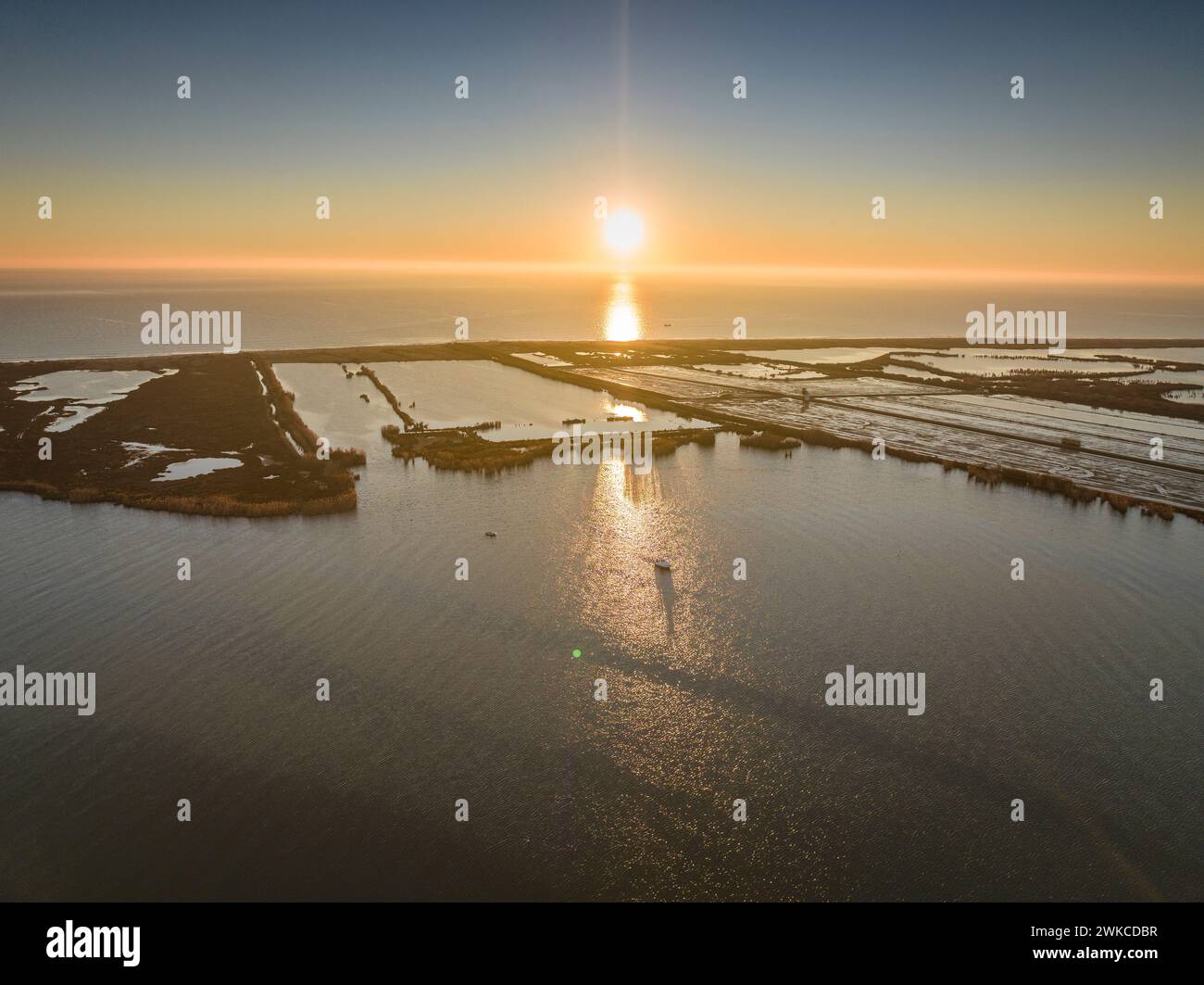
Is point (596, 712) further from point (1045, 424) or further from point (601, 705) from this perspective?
point (1045, 424)

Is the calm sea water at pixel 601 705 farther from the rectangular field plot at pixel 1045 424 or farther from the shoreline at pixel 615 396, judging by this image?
the rectangular field plot at pixel 1045 424

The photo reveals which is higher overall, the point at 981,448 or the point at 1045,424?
the point at 1045,424

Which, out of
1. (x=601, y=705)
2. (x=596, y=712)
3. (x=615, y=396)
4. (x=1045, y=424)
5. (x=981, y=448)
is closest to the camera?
(x=596, y=712)

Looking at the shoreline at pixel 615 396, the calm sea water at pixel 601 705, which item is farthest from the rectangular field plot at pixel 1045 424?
the calm sea water at pixel 601 705

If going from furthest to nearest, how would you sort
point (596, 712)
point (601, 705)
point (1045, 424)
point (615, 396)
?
point (615, 396)
point (1045, 424)
point (601, 705)
point (596, 712)

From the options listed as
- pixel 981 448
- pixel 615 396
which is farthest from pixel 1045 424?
pixel 615 396

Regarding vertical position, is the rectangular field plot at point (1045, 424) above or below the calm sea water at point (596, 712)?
above

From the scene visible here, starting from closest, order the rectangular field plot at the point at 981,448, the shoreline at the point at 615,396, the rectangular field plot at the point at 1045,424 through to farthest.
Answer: the shoreline at the point at 615,396, the rectangular field plot at the point at 981,448, the rectangular field plot at the point at 1045,424

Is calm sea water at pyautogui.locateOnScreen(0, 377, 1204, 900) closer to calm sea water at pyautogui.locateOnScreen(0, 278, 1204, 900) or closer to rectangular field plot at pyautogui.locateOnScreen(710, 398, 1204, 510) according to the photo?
calm sea water at pyautogui.locateOnScreen(0, 278, 1204, 900)
